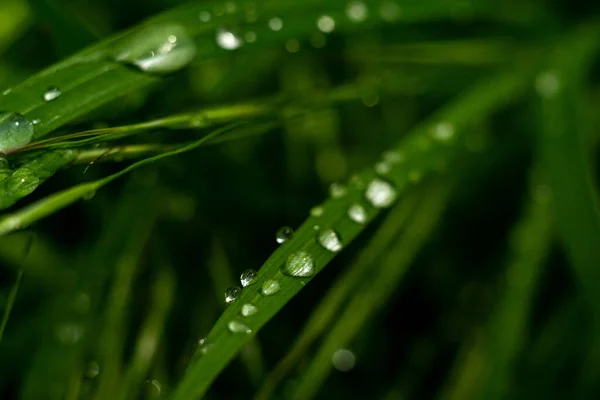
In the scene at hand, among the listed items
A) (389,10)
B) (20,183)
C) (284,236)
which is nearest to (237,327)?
(284,236)

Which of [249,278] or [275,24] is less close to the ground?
[275,24]

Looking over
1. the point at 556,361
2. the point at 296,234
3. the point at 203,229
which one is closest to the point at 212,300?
the point at 203,229

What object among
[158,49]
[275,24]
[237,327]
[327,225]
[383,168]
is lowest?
[237,327]

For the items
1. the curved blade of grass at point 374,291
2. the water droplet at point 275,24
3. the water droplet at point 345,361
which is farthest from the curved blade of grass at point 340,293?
the water droplet at point 275,24

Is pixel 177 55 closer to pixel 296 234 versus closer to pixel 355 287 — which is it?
pixel 296 234

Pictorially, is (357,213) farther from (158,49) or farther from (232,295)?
(158,49)

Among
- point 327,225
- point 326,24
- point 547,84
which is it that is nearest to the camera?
point 327,225

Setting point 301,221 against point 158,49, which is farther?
point 301,221

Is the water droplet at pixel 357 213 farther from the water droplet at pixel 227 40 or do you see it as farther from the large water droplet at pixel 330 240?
the water droplet at pixel 227 40

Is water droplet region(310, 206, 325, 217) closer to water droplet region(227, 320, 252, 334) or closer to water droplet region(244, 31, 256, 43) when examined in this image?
water droplet region(227, 320, 252, 334)
